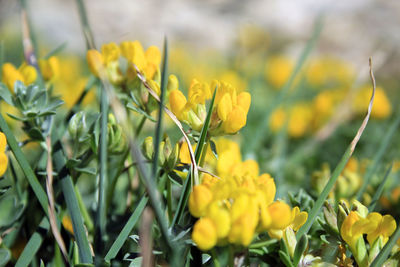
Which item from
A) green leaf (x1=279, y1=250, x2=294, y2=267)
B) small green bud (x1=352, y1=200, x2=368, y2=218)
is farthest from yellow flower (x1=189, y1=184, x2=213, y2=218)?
small green bud (x1=352, y1=200, x2=368, y2=218)

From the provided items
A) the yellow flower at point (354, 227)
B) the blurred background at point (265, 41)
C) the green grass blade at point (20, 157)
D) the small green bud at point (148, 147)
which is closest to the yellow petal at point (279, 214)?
the yellow flower at point (354, 227)

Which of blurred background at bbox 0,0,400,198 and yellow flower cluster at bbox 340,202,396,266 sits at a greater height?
yellow flower cluster at bbox 340,202,396,266

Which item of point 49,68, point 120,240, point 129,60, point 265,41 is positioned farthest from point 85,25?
point 265,41

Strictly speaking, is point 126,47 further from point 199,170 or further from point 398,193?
point 398,193

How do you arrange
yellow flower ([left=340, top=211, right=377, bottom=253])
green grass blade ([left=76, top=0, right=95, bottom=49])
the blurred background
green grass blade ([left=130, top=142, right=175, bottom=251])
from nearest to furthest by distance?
green grass blade ([left=130, top=142, right=175, bottom=251]) → yellow flower ([left=340, top=211, right=377, bottom=253]) → green grass blade ([left=76, top=0, right=95, bottom=49]) → the blurred background

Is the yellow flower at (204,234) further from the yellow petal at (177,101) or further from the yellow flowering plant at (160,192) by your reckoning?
the yellow petal at (177,101)

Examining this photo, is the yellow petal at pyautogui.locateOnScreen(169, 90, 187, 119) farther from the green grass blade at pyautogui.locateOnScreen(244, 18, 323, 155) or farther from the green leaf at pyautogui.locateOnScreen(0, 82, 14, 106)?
the green grass blade at pyautogui.locateOnScreen(244, 18, 323, 155)
